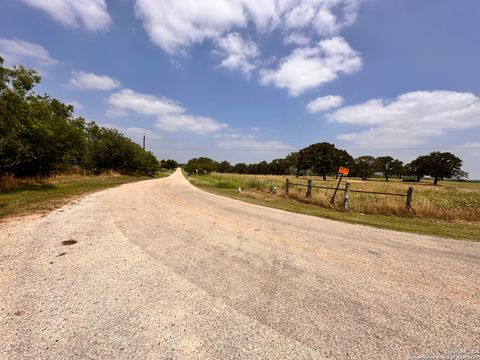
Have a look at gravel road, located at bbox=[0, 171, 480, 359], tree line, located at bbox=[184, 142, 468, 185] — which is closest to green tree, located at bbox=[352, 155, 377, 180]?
tree line, located at bbox=[184, 142, 468, 185]

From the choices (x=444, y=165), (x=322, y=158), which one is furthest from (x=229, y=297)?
(x=444, y=165)

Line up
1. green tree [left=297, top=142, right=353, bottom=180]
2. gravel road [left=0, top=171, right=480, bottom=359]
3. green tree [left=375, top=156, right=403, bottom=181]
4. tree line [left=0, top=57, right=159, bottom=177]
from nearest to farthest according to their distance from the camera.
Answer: gravel road [left=0, top=171, right=480, bottom=359]
tree line [left=0, top=57, right=159, bottom=177]
green tree [left=297, top=142, right=353, bottom=180]
green tree [left=375, top=156, right=403, bottom=181]

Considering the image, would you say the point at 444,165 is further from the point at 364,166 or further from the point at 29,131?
the point at 29,131

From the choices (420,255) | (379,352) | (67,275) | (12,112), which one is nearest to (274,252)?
(379,352)

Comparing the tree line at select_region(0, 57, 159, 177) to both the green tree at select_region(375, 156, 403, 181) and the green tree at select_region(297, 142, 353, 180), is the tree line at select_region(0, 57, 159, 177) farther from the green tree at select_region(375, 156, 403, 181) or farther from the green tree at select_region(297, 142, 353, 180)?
the green tree at select_region(375, 156, 403, 181)

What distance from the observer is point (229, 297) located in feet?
10.0

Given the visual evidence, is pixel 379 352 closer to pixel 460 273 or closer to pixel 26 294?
pixel 460 273

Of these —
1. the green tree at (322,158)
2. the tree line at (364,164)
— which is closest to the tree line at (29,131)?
the tree line at (364,164)

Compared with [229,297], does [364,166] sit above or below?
above

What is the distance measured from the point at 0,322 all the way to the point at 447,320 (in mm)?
4932

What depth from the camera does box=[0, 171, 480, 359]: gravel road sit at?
2.22m

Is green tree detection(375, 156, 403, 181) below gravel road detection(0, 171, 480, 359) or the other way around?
the other way around

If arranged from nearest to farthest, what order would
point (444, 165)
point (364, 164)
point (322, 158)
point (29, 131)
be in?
point (29, 131)
point (444, 165)
point (322, 158)
point (364, 164)

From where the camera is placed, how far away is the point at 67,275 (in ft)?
11.6
